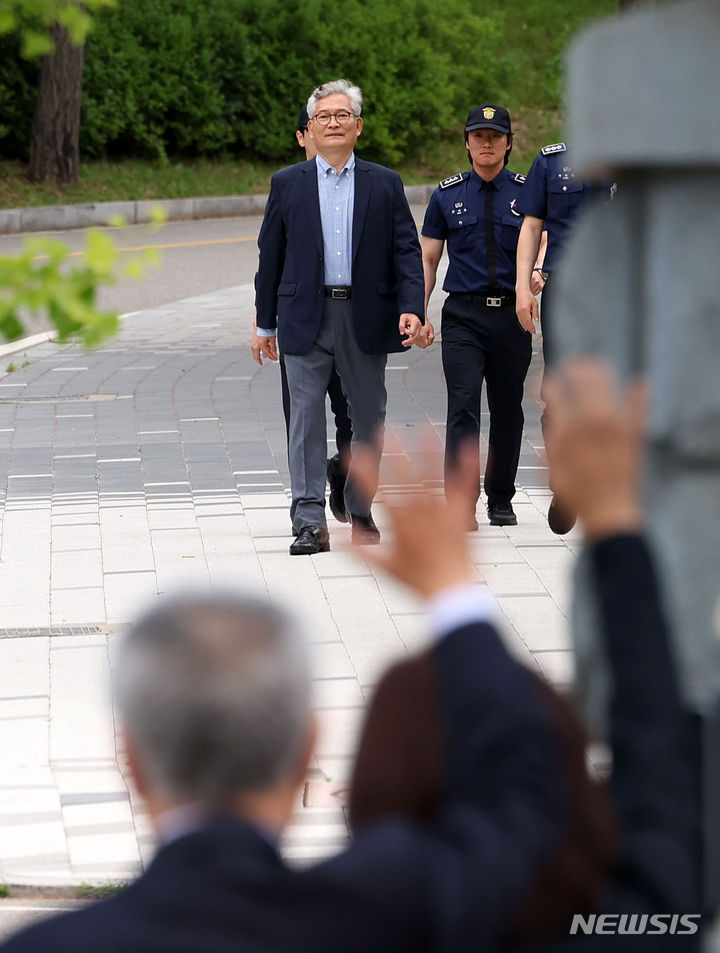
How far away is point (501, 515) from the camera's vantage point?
812 cm

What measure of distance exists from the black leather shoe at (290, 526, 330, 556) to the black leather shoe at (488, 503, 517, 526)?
3.04ft

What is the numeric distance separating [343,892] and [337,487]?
6392 millimetres

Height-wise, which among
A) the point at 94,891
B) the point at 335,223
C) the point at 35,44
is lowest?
the point at 94,891

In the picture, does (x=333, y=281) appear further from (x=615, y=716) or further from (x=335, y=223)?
(x=615, y=716)

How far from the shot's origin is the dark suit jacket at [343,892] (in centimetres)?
171

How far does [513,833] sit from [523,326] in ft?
19.9

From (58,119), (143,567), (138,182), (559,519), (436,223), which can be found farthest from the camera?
(138,182)

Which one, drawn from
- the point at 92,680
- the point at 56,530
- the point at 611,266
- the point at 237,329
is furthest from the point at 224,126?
the point at 611,266

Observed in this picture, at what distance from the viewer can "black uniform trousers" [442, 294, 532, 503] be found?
788cm

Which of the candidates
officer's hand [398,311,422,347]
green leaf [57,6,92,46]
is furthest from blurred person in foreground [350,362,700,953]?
officer's hand [398,311,422,347]

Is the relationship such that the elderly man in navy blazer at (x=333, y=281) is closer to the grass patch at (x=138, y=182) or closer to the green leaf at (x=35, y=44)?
the green leaf at (x=35, y=44)

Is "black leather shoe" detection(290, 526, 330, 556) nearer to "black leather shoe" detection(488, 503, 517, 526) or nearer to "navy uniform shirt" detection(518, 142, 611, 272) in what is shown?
"black leather shoe" detection(488, 503, 517, 526)

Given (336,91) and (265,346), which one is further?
(265,346)

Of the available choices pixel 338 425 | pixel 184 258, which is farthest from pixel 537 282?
pixel 184 258
